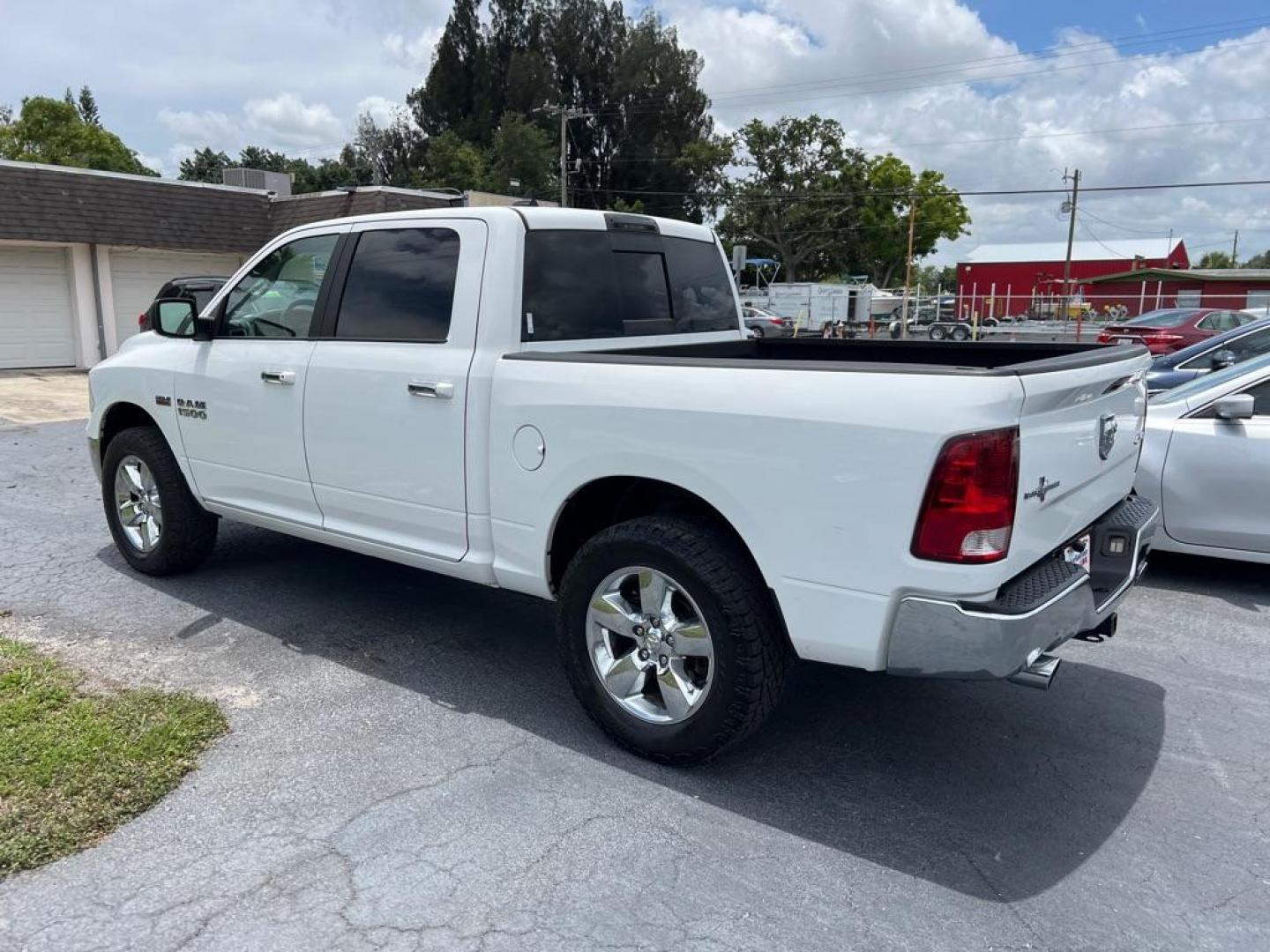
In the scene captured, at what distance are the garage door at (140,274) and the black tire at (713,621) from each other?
21.2m

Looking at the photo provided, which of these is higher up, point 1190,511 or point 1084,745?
point 1190,511

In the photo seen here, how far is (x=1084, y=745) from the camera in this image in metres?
3.76

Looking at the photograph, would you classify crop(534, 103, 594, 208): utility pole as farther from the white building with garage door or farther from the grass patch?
the grass patch

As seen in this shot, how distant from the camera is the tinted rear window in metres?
A: 4.01

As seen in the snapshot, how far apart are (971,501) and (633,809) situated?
1.52 metres

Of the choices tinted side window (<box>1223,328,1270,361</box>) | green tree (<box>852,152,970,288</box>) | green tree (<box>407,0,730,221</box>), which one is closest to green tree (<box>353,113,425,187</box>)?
green tree (<box>407,0,730,221</box>)

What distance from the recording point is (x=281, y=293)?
4.77 metres

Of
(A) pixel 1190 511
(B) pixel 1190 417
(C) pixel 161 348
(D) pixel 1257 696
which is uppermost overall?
(C) pixel 161 348

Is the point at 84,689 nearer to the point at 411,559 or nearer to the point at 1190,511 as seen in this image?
the point at 411,559

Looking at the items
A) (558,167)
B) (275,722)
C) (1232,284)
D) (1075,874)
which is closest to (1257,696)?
(1075,874)

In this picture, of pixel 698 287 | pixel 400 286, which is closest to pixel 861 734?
pixel 698 287

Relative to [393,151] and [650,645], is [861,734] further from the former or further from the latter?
[393,151]

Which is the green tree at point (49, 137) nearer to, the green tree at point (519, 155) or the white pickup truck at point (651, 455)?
the green tree at point (519, 155)

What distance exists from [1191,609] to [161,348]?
586cm
